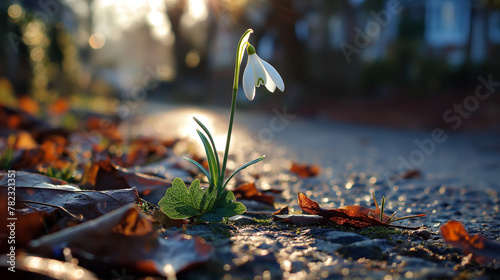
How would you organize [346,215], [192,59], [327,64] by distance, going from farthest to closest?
1. [192,59]
2. [327,64]
3. [346,215]

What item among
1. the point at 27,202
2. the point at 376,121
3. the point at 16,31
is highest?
the point at 16,31

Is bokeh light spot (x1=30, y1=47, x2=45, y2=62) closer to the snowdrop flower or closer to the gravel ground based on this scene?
the gravel ground

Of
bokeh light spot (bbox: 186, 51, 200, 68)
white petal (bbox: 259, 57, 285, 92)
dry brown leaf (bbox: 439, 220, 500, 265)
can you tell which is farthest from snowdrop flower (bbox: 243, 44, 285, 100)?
bokeh light spot (bbox: 186, 51, 200, 68)

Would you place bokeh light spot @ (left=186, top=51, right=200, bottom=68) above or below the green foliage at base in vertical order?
above

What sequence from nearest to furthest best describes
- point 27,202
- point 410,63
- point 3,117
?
point 27,202
point 3,117
point 410,63

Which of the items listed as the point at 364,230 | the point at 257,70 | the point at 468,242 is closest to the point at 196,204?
the point at 257,70

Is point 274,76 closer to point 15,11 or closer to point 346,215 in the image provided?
point 346,215

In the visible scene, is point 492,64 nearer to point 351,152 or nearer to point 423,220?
point 351,152

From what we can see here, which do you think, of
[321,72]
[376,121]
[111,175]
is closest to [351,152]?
[111,175]

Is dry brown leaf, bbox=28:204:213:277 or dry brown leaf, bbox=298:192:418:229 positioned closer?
dry brown leaf, bbox=28:204:213:277
